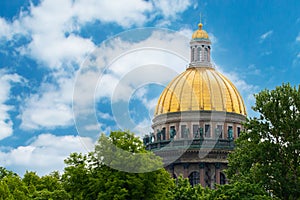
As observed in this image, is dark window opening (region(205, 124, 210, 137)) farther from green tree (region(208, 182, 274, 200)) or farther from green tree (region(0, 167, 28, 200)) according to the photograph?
green tree (region(0, 167, 28, 200))

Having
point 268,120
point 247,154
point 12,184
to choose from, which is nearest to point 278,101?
point 268,120

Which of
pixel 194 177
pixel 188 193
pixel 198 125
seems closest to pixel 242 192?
pixel 188 193

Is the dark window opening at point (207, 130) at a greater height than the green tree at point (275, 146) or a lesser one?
greater

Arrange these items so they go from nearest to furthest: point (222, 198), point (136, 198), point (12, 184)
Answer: point (136, 198) → point (222, 198) → point (12, 184)

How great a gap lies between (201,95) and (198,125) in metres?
4.49

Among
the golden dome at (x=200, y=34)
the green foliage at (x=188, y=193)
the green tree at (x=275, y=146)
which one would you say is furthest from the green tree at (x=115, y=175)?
the golden dome at (x=200, y=34)

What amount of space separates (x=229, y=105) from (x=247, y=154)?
39645mm

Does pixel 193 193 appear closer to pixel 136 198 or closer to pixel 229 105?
pixel 136 198

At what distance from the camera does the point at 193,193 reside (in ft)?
183

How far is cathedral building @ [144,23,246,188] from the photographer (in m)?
92.7

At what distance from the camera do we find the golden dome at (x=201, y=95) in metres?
96.2

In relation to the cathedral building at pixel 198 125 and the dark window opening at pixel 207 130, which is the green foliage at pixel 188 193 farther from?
the dark window opening at pixel 207 130

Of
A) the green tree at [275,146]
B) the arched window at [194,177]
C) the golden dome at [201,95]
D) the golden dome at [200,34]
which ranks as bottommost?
the green tree at [275,146]

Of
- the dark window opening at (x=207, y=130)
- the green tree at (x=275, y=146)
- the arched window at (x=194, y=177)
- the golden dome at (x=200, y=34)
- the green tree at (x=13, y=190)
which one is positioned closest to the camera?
the green tree at (x=13, y=190)
